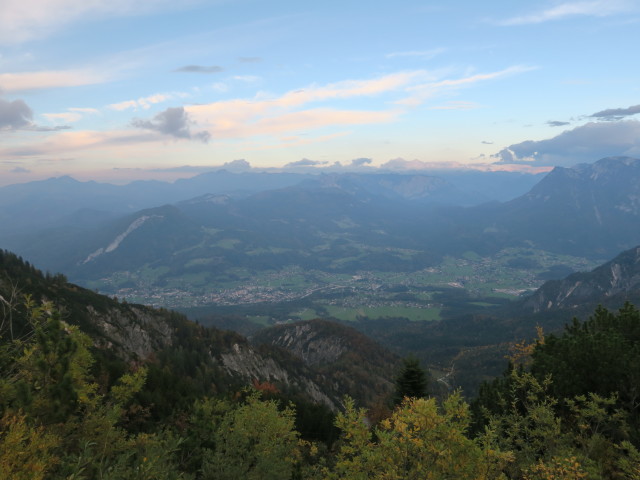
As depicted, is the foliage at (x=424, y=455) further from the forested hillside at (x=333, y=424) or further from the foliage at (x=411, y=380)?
the foliage at (x=411, y=380)

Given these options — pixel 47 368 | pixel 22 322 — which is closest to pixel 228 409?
pixel 47 368

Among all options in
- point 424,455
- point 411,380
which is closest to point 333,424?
point 424,455

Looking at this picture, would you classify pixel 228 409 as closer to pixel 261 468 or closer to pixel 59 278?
pixel 261 468

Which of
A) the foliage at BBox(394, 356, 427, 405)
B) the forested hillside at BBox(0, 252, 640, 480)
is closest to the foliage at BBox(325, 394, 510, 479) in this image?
the forested hillside at BBox(0, 252, 640, 480)

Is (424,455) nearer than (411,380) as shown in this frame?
Yes

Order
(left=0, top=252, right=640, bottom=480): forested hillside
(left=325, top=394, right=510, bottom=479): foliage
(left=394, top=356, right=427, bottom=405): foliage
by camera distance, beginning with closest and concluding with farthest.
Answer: (left=325, top=394, right=510, bottom=479): foliage → (left=0, top=252, right=640, bottom=480): forested hillside → (left=394, top=356, right=427, bottom=405): foliage

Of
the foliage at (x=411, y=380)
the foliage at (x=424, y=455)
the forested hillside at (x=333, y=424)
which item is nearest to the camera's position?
the foliage at (x=424, y=455)

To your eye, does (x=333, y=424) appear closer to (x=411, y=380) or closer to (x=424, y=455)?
(x=424, y=455)

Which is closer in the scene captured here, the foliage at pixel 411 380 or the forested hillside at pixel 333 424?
the forested hillside at pixel 333 424

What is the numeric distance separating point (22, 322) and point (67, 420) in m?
52.0

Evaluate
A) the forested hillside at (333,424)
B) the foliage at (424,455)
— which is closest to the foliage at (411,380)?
the forested hillside at (333,424)

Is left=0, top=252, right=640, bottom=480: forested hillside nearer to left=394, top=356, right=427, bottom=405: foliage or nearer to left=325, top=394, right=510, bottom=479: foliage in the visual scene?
left=325, top=394, right=510, bottom=479: foliage

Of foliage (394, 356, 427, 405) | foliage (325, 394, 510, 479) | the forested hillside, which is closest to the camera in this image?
foliage (325, 394, 510, 479)

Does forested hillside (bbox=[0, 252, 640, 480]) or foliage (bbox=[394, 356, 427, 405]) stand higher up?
forested hillside (bbox=[0, 252, 640, 480])
